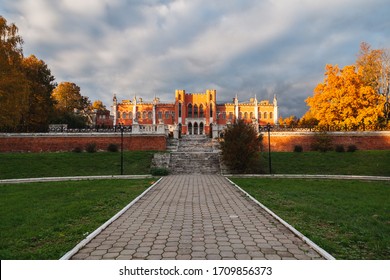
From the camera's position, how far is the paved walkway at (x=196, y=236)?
4.59m

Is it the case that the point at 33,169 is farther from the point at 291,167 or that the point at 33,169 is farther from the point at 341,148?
the point at 341,148

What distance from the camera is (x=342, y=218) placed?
7.61m

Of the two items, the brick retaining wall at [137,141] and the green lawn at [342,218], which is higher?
the brick retaining wall at [137,141]

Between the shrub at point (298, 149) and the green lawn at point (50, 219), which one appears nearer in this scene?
the green lawn at point (50, 219)

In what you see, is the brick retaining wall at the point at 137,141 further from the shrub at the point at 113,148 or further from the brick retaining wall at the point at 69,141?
the shrub at the point at 113,148

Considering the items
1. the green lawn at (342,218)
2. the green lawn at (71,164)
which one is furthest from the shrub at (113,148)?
the green lawn at (342,218)

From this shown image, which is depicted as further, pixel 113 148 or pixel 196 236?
pixel 113 148

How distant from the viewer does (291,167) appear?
22.4 m

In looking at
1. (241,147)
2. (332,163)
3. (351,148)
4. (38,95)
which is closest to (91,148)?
(38,95)

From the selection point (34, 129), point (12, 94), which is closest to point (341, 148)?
point (12, 94)

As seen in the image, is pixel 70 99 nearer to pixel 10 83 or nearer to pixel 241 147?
pixel 10 83

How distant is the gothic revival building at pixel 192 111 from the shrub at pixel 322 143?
37490 mm

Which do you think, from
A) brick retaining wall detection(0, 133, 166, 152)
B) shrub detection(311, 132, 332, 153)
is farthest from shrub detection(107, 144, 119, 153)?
shrub detection(311, 132, 332, 153)

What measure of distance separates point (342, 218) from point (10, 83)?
2487 centimetres
